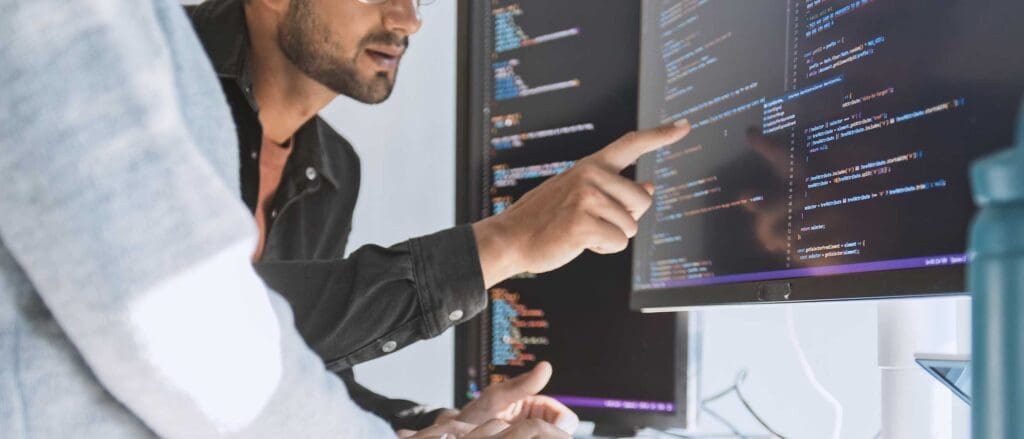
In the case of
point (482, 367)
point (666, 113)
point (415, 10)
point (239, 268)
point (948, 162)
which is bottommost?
point (482, 367)

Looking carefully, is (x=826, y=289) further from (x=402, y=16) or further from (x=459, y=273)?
(x=402, y=16)

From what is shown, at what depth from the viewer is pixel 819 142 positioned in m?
0.94

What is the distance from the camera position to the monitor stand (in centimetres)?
93

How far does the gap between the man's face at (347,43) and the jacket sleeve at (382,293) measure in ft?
2.70

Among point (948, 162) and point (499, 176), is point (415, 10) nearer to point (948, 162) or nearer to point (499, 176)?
point (499, 176)

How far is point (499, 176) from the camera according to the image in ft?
5.04

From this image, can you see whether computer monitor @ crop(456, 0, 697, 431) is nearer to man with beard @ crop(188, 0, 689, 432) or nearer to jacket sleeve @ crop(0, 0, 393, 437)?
man with beard @ crop(188, 0, 689, 432)

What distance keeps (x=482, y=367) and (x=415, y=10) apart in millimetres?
803

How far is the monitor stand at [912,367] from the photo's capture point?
36.7 inches

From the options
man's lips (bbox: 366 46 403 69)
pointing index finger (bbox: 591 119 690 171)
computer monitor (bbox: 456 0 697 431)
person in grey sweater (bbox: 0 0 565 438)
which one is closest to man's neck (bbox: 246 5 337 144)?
man's lips (bbox: 366 46 403 69)

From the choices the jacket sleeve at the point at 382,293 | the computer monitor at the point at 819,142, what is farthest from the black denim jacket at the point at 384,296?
the computer monitor at the point at 819,142

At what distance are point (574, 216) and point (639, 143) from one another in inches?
4.8

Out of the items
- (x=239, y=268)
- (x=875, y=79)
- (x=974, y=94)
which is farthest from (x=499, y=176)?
(x=239, y=268)

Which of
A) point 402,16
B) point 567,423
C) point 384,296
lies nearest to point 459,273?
point 384,296
